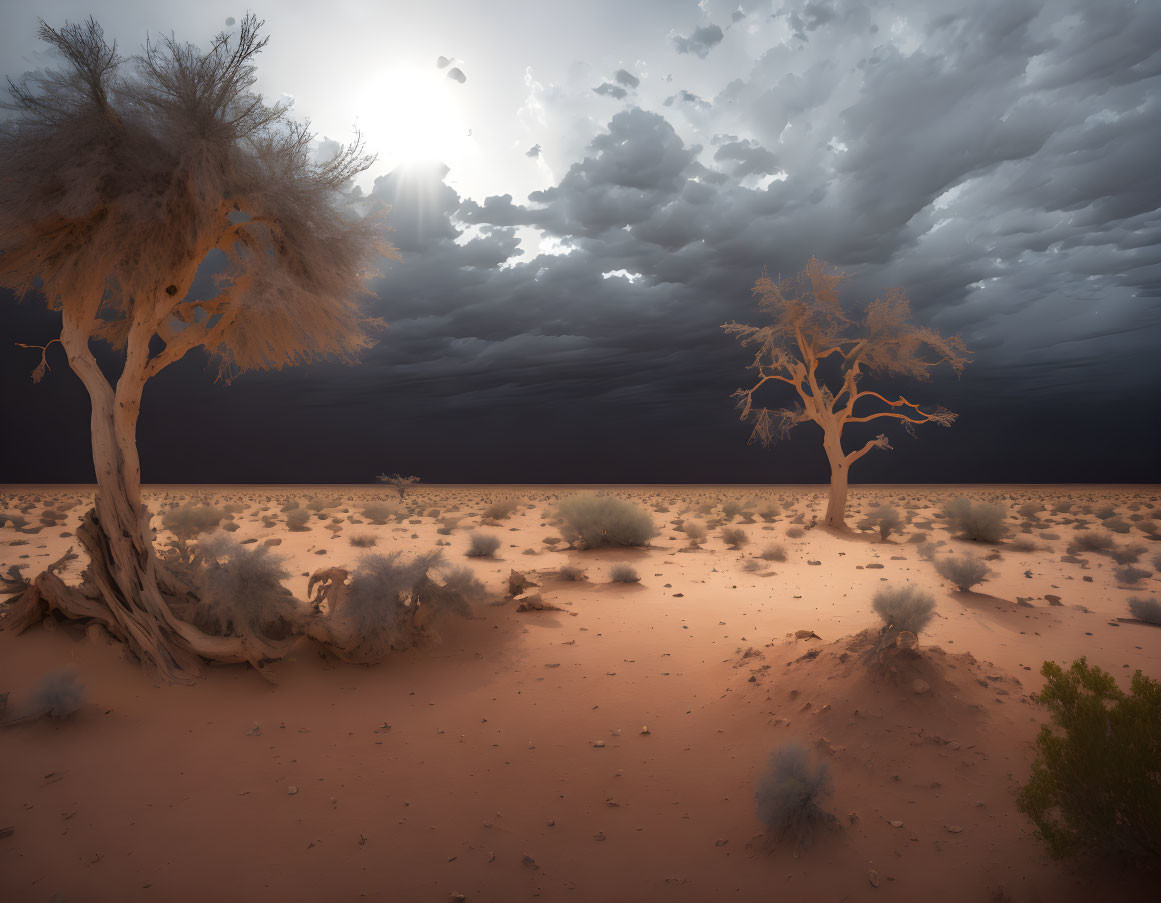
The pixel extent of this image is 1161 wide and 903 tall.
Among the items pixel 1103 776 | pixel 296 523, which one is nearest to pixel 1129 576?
pixel 1103 776

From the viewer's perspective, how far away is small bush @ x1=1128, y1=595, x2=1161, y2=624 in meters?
8.06

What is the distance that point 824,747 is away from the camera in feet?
16.8

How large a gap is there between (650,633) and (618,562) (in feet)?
18.5

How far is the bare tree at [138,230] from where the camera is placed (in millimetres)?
6277

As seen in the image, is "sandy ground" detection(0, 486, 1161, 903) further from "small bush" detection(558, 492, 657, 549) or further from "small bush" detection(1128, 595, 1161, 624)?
"small bush" detection(558, 492, 657, 549)

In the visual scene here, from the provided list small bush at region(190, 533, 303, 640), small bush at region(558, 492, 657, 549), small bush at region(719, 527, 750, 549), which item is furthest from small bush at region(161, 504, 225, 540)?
small bush at region(719, 527, 750, 549)

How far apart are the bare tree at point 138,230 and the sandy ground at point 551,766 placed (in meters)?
0.58

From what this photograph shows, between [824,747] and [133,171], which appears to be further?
[133,171]

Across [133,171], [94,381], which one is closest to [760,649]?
[94,381]

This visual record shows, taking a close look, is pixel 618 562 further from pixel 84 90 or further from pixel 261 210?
pixel 84 90

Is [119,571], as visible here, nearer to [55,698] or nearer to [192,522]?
[55,698]

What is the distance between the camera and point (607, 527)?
16.0 metres

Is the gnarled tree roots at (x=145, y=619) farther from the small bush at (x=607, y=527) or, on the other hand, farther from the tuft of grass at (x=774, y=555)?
the tuft of grass at (x=774, y=555)

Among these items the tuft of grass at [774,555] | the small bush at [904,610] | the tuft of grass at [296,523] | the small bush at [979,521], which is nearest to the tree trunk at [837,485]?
the small bush at [979,521]
